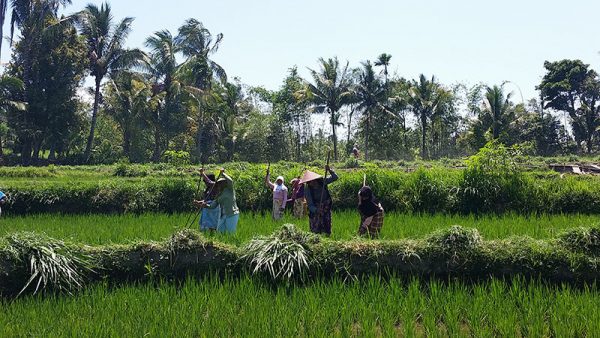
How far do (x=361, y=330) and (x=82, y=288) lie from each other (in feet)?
10.3

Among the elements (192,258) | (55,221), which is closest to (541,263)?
(192,258)

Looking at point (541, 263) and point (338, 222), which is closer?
point (541, 263)

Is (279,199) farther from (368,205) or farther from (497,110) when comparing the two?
(497,110)

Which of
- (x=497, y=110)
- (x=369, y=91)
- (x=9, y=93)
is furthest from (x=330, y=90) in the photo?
(x=9, y=93)

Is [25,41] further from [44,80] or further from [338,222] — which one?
[338,222]

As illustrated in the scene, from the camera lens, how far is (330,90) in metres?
33.7

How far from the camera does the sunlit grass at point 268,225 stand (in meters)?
7.61

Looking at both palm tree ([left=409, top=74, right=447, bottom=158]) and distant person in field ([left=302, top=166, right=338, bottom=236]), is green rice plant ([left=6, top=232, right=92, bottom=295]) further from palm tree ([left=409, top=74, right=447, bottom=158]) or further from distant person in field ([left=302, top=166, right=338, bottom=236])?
palm tree ([left=409, top=74, right=447, bottom=158])

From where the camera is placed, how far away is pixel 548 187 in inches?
442

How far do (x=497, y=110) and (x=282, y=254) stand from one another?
30.8 meters

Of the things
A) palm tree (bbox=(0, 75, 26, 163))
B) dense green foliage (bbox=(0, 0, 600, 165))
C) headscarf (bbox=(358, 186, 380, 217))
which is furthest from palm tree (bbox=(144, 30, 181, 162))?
headscarf (bbox=(358, 186, 380, 217))

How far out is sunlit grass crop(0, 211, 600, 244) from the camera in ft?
25.0

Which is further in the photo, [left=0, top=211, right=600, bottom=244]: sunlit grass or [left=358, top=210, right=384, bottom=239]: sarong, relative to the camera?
[left=0, top=211, right=600, bottom=244]: sunlit grass

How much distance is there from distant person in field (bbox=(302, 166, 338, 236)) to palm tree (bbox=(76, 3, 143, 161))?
27.0m
